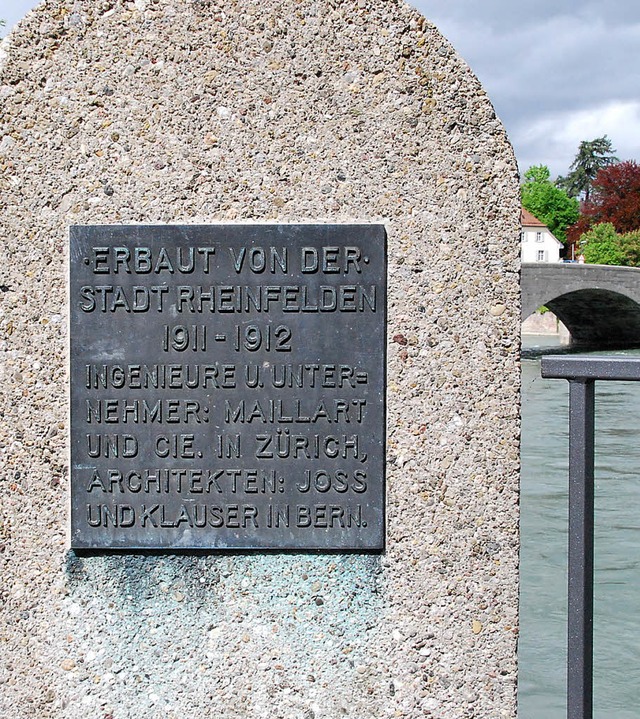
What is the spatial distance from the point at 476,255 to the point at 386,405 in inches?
20.6

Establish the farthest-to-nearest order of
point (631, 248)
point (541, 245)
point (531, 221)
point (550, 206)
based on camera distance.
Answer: point (550, 206), point (541, 245), point (531, 221), point (631, 248)

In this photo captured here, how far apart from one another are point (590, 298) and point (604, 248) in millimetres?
17223

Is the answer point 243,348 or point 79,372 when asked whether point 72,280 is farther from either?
point 243,348

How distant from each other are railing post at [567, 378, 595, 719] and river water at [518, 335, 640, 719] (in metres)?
2.85

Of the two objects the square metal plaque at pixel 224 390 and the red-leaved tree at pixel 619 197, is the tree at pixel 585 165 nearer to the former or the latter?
the red-leaved tree at pixel 619 197

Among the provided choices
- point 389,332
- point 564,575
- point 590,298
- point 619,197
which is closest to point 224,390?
point 389,332

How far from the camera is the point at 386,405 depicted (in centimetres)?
271

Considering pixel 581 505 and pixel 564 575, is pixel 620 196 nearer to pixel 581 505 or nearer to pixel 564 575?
pixel 564 575

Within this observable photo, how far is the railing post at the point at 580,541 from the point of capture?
93.1 inches

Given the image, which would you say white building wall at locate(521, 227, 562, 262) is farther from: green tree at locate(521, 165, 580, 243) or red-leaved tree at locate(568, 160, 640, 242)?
red-leaved tree at locate(568, 160, 640, 242)

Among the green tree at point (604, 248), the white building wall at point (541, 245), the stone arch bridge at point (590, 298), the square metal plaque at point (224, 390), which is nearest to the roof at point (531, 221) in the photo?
the white building wall at point (541, 245)

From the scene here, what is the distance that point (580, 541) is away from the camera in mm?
2406

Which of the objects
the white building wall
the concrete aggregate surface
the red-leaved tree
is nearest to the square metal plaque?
the concrete aggregate surface

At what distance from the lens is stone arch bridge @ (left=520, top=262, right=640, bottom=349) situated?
34750mm
